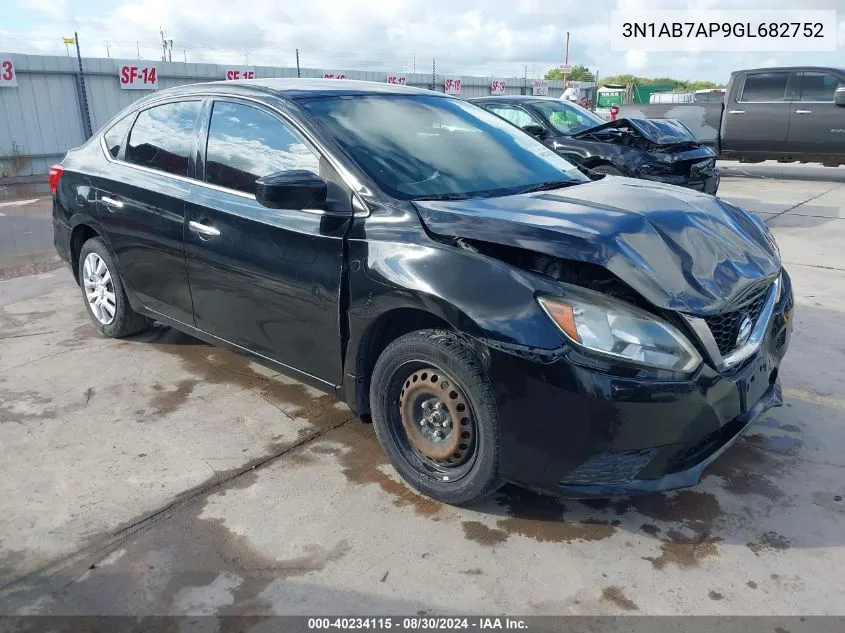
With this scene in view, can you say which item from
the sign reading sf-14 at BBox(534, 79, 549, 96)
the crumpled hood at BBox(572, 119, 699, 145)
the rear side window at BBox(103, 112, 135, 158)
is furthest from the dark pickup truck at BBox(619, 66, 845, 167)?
the sign reading sf-14 at BBox(534, 79, 549, 96)

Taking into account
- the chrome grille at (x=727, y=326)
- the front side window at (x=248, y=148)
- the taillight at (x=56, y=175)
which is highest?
the front side window at (x=248, y=148)

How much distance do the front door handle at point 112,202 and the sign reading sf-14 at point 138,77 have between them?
1329 centimetres

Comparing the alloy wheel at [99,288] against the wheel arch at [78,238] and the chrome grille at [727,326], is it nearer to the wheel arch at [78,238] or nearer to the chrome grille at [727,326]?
the wheel arch at [78,238]

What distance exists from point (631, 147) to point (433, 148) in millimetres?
5704

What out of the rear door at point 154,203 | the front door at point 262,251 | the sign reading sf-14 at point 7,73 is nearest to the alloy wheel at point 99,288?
the rear door at point 154,203

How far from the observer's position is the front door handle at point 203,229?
3.58 metres

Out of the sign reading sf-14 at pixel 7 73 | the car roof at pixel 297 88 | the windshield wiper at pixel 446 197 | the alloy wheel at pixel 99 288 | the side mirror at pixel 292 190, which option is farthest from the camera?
the sign reading sf-14 at pixel 7 73

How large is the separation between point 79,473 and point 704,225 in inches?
115

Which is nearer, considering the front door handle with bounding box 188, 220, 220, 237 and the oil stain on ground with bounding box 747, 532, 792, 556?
the oil stain on ground with bounding box 747, 532, 792, 556

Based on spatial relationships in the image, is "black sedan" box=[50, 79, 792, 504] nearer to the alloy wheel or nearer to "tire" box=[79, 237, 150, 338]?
"tire" box=[79, 237, 150, 338]

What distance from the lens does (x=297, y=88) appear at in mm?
3631

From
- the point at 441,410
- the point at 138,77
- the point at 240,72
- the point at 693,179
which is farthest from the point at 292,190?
the point at 240,72

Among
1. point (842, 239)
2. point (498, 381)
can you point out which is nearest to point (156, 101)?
point (498, 381)

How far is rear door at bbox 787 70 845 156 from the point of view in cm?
1201
